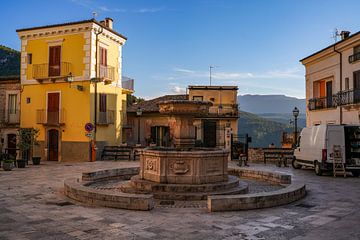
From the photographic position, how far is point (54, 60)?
2397 cm

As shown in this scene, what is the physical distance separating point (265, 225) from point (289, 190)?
271 cm

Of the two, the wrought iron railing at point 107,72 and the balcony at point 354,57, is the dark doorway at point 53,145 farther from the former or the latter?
the balcony at point 354,57

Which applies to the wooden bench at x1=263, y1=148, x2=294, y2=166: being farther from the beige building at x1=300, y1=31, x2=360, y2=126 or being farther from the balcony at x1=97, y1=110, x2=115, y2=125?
the balcony at x1=97, y1=110, x2=115, y2=125

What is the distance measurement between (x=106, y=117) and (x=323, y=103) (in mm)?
16710

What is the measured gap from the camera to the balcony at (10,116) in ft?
83.1

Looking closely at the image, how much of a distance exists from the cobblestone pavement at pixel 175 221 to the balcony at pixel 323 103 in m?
15.2

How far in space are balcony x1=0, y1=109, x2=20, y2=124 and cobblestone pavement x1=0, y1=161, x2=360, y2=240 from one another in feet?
58.2

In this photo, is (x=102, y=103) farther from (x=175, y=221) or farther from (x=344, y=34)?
(x=344, y=34)

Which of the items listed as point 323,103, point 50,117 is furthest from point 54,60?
point 323,103

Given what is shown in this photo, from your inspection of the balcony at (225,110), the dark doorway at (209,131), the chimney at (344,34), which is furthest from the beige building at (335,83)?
the dark doorway at (209,131)

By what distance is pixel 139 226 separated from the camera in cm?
650

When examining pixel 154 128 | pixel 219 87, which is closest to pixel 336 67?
pixel 219 87

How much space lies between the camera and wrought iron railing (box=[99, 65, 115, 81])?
23.8m

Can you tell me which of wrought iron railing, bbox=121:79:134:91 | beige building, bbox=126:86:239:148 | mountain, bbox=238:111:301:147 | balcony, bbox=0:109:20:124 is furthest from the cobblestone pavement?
mountain, bbox=238:111:301:147
